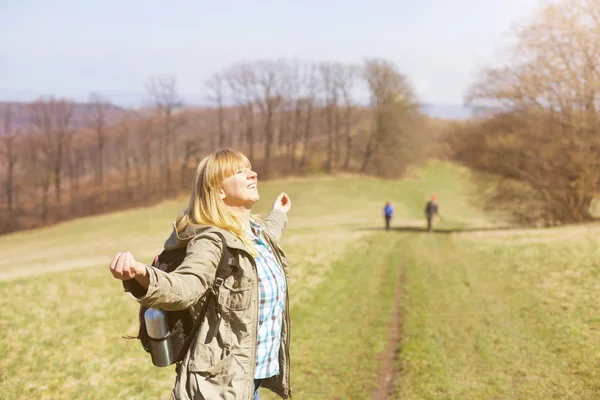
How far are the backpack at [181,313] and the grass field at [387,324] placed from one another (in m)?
4.19

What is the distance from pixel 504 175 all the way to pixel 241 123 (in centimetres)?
5757

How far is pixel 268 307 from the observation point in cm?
368

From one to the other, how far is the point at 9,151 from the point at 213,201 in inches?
2746

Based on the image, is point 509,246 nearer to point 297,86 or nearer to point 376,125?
point 376,125

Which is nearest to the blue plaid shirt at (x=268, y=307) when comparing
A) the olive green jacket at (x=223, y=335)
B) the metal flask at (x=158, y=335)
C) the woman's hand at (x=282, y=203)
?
the olive green jacket at (x=223, y=335)

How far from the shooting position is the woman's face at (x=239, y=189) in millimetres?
3633

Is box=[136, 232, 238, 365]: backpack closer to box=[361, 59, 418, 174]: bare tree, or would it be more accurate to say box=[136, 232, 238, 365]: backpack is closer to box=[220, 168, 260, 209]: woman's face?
box=[220, 168, 260, 209]: woman's face

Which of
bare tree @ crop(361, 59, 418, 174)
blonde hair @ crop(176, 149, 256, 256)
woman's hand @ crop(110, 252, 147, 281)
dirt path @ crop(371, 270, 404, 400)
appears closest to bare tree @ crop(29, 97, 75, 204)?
bare tree @ crop(361, 59, 418, 174)

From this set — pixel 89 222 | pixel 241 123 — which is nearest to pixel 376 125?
pixel 241 123

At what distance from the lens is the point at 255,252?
3.53 meters

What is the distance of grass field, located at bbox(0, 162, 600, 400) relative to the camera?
7.48 meters

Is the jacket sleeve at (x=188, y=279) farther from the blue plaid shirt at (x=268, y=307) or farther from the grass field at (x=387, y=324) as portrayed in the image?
the grass field at (x=387, y=324)

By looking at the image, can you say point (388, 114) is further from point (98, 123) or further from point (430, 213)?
point (430, 213)

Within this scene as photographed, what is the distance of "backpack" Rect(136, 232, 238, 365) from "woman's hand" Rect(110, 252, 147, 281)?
2.24 feet
